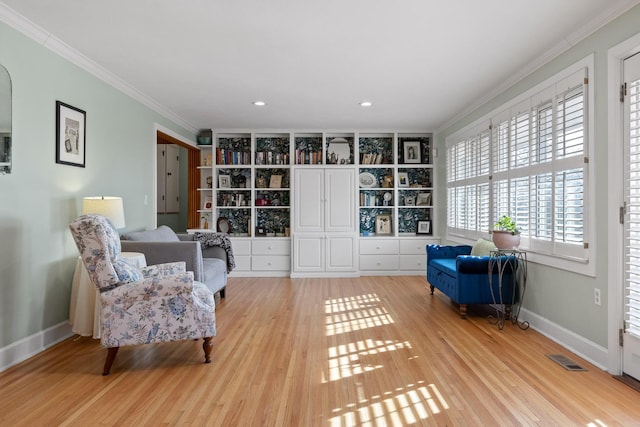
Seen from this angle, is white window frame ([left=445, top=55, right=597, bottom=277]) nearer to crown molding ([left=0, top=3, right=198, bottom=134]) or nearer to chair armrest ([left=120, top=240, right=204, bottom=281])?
chair armrest ([left=120, top=240, right=204, bottom=281])

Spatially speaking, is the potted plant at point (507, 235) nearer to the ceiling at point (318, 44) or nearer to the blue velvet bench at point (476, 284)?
the blue velvet bench at point (476, 284)

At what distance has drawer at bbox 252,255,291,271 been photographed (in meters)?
6.50

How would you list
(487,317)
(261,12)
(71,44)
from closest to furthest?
(261,12) < (71,44) < (487,317)

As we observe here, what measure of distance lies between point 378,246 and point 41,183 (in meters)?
4.77

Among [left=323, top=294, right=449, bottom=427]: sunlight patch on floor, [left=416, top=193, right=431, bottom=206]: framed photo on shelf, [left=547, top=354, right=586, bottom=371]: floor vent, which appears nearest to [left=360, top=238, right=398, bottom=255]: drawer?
[left=416, top=193, right=431, bottom=206]: framed photo on shelf

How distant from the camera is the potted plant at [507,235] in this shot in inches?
144

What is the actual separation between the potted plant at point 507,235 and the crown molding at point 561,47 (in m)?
1.42

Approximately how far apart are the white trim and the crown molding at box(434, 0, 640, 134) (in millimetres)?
223

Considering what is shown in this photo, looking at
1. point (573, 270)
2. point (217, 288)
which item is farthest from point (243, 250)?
point (573, 270)

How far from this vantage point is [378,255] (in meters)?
6.54

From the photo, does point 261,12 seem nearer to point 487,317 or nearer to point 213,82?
point 213,82

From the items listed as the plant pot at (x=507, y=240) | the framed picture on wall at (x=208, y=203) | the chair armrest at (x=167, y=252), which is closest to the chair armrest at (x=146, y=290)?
the chair armrest at (x=167, y=252)

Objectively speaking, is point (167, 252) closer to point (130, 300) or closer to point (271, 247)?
point (130, 300)

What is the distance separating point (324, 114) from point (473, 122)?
6.59ft
